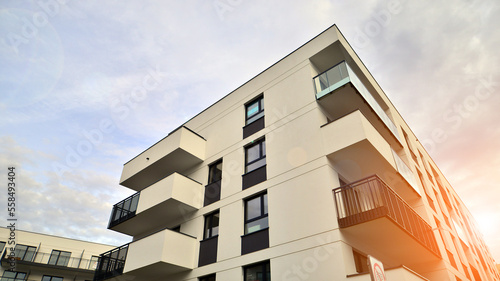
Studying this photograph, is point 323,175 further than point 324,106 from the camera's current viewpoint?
No

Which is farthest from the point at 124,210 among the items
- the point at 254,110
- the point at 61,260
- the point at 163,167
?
the point at 61,260

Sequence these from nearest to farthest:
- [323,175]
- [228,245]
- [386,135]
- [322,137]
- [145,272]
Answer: [323,175], [322,137], [228,245], [145,272], [386,135]

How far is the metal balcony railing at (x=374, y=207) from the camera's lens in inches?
341

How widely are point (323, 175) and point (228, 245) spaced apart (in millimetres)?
4620

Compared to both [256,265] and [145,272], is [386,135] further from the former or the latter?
[145,272]

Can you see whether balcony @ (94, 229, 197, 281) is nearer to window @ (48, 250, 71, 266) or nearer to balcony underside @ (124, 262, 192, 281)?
balcony underside @ (124, 262, 192, 281)

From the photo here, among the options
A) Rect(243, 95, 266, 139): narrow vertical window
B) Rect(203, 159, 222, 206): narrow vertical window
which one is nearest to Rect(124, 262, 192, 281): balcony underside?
Rect(203, 159, 222, 206): narrow vertical window

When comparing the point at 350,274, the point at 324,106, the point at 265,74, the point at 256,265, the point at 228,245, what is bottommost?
the point at 350,274

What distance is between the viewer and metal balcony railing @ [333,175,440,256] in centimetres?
867

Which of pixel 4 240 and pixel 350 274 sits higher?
pixel 4 240

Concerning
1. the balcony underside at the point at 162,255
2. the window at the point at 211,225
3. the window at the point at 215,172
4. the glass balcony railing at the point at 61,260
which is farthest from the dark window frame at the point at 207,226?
the glass balcony railing at the point at 61,260

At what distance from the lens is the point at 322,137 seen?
35.6 ft

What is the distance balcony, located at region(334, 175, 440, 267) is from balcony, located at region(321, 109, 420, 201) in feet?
3.57

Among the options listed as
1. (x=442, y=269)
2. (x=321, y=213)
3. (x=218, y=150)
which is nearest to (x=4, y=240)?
(x=218, y=150)
